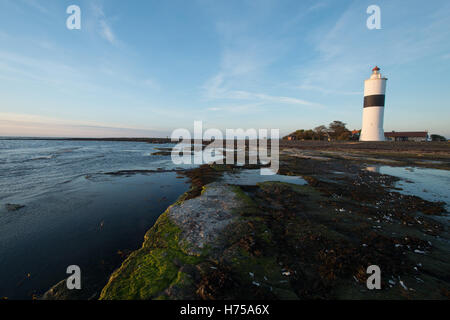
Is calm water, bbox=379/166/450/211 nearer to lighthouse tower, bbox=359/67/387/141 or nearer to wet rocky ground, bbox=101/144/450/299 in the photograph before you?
wet rocky ground, bbox=101/144/450/299

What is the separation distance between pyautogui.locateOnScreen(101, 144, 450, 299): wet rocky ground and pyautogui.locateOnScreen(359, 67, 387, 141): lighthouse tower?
63939 millimetres

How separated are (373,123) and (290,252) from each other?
74115 mm

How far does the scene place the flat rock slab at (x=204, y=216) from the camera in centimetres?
672

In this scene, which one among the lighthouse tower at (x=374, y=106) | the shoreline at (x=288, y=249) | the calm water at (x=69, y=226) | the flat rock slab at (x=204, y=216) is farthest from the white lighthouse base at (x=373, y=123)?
the calm water at (x=69, y=226)

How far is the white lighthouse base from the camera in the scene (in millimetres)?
58344

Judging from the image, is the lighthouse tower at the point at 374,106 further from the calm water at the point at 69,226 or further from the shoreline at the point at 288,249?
the calm water at the point at 69,226

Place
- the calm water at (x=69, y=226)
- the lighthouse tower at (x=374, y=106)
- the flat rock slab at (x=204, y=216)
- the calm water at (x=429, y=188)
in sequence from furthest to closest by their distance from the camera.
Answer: the lighthouse tower at (x=374, y=106) < the calm water at (x=429, y=188) < the flat rock slab at (x=204, y=216) < the calm water at (x=69, y=226)

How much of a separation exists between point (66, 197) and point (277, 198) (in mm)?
14511

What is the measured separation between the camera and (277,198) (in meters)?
11.5

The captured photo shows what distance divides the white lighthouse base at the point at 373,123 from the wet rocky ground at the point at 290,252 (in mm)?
63813
